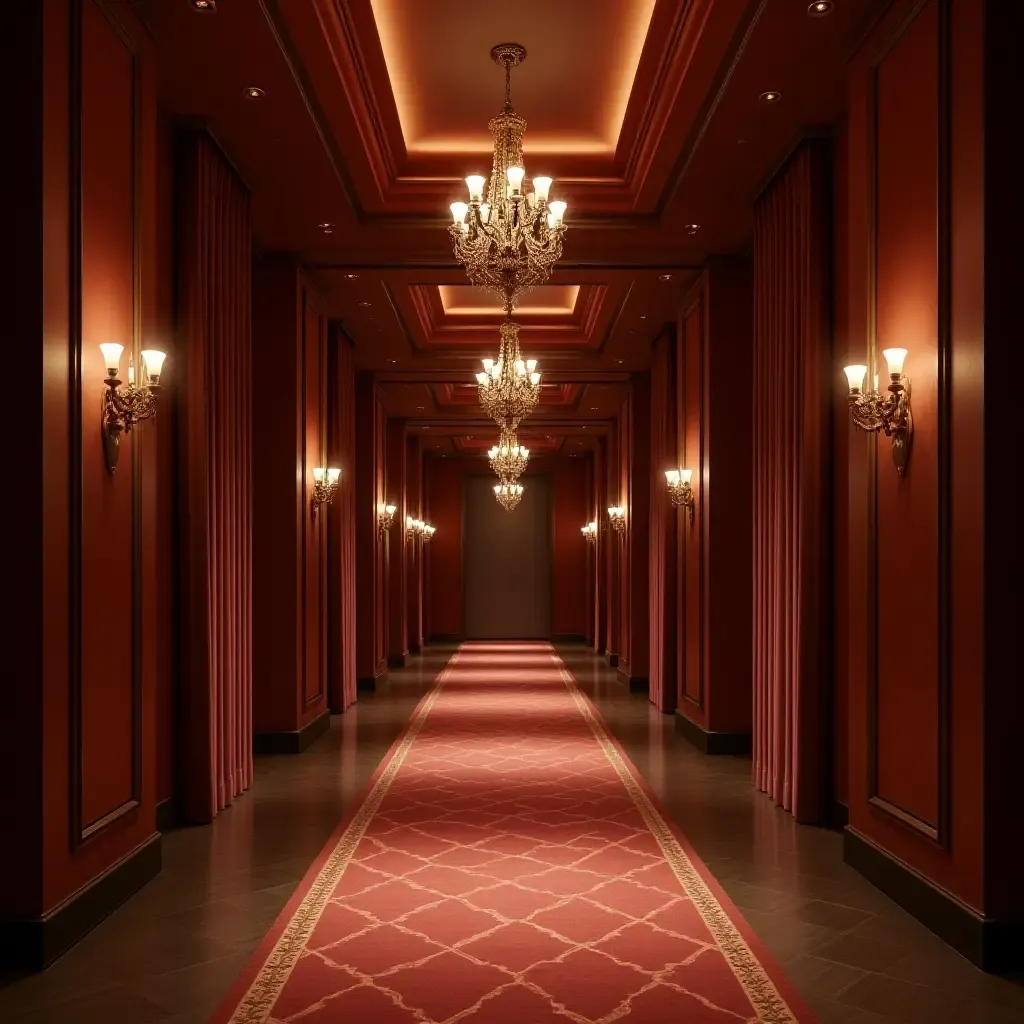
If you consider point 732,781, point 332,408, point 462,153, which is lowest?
point 732,781

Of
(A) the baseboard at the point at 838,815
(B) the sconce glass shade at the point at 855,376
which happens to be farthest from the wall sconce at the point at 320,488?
(B) the sconce glass shade at the point at 855,376

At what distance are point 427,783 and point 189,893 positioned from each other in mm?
2948

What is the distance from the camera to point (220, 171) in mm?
7301

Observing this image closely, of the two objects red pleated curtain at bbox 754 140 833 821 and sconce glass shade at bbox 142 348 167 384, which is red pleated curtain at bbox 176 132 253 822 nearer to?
sconce glass shade at bbox 142 348 167 384

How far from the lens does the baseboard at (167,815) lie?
6.48 meters

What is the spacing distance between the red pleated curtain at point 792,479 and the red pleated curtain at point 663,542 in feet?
11.1

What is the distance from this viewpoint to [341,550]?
38.8ft

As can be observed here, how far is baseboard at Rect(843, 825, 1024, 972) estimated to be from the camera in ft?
13.8
